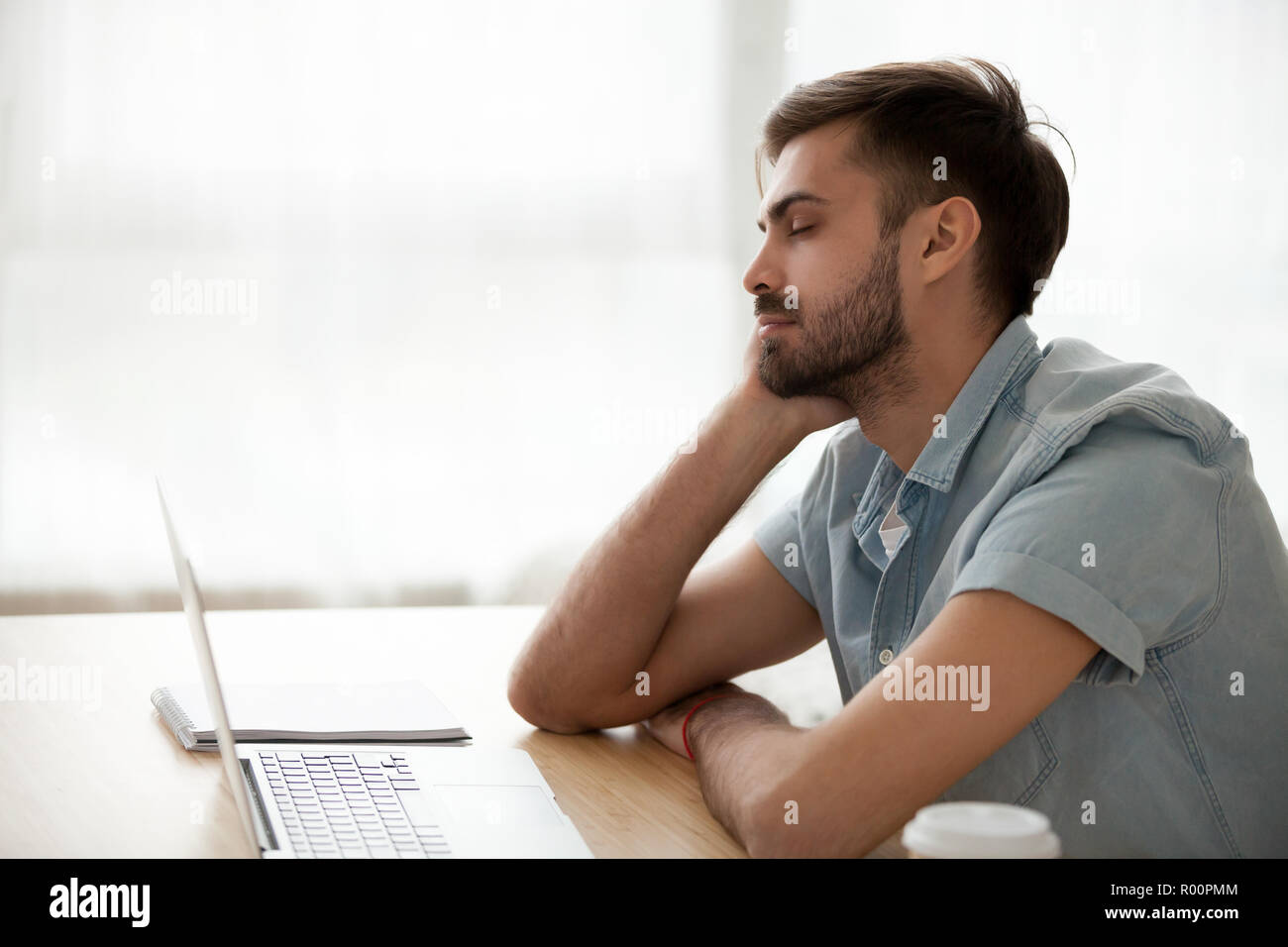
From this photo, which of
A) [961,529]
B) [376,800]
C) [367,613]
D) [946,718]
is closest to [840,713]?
[946,718]

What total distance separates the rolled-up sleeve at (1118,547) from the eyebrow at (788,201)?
41cm

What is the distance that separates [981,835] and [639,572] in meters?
0.72

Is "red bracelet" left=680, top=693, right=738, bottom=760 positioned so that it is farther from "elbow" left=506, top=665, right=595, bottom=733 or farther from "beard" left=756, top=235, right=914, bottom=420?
"beard" left=756, top=235, right=914, bottom=420

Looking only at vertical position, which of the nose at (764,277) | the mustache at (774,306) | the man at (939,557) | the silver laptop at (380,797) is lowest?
the silver laptop at (380,797)

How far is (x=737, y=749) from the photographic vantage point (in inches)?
38.9

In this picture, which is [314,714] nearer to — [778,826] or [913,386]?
[778,826]

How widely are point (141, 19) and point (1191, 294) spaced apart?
8.01 ft

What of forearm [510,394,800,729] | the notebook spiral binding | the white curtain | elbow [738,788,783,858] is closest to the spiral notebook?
the notebook spiral binding

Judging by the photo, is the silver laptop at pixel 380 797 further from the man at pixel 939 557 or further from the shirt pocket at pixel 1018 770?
the shirt pocket at pixel 1018 770

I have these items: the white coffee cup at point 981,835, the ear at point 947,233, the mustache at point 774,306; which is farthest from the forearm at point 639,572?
the white coffee cup at point 981,835

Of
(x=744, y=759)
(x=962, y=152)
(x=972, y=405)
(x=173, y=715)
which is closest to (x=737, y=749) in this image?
(x=744, y=759)

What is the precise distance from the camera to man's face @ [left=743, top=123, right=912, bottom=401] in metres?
1.19

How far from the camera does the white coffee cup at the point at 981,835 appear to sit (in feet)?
1.80

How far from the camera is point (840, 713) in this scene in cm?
88
